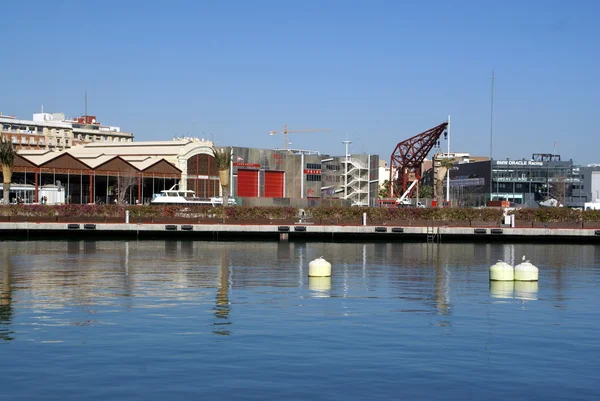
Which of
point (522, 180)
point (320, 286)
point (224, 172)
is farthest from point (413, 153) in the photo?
point (320, 286)

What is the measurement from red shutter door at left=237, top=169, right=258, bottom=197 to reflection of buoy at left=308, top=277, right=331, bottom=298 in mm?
100009

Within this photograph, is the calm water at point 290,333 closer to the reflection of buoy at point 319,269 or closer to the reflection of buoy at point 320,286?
the reflection of buoy at point 320,286

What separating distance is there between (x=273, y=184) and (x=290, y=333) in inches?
4823

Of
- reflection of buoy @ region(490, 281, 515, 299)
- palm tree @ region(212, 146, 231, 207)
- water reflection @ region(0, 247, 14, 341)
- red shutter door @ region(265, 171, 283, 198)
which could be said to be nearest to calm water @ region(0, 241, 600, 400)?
water reflection @ region(0, 247, 14, 341)

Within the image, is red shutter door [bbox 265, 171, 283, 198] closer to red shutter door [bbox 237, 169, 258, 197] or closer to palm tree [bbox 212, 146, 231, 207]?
red shutter door [bbox 237, 169, 258, 197]

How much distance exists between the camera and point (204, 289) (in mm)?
37812

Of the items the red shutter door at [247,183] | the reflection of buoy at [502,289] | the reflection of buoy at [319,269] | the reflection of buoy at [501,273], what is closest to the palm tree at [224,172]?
the red shutter door at [247,183]

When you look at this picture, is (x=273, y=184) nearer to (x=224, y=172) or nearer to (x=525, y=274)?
(x=224, y=172)

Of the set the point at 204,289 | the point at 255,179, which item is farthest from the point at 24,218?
the point at 255,179

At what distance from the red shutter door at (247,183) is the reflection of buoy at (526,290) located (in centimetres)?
10260

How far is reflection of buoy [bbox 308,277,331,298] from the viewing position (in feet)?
121

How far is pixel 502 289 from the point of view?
127 feet

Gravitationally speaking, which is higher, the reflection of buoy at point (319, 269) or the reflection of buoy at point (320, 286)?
the reflection of buoy at point (319, 269)

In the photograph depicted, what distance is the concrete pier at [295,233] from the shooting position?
74.4 metres
